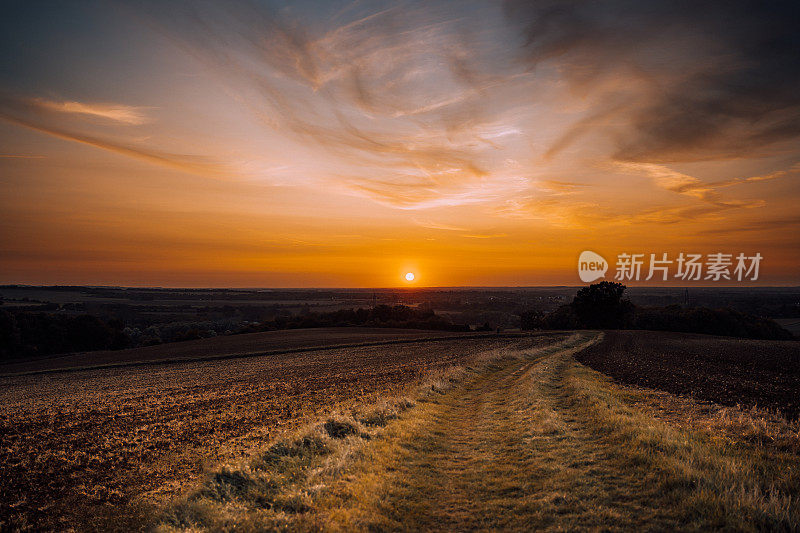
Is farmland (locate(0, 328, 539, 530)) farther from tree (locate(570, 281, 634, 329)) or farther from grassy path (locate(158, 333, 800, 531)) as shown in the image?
tree (locate(570, 281, 634, 329))

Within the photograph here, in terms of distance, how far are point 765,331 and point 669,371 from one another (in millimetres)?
87162

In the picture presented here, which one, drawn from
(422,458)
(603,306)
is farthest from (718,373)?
(603,306)

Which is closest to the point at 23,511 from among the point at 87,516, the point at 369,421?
the point at 87,516

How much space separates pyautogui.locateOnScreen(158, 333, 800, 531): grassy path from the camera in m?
6.62

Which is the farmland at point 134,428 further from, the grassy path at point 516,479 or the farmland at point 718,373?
the farmland at point 718,373

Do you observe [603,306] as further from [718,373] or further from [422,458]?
[422,458]

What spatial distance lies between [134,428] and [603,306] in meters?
93.8

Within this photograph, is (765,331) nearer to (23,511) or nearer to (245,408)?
(245,408)

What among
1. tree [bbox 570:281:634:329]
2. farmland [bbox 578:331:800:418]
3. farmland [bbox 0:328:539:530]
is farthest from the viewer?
tree [bbox 570:281:634:329]

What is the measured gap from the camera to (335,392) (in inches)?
870

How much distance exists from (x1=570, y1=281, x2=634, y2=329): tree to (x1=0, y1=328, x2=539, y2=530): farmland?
7283 cm

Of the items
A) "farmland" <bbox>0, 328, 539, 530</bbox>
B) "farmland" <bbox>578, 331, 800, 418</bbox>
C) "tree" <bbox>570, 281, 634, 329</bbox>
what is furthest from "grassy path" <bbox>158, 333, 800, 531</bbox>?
"tree" <bbox>570, 281, 634, 329</bbox>

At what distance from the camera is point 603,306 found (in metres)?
91.2

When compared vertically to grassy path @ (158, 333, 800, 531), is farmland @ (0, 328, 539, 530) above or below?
below
